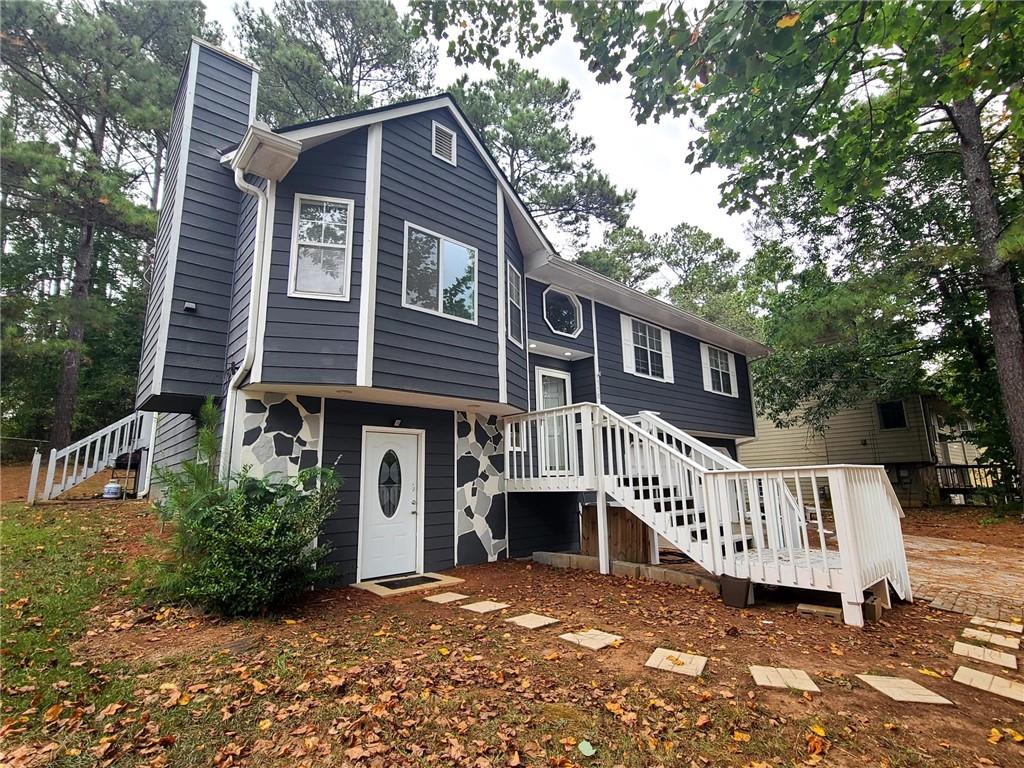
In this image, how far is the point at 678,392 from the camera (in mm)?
12398

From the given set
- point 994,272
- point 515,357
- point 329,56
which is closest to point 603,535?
point 515,357

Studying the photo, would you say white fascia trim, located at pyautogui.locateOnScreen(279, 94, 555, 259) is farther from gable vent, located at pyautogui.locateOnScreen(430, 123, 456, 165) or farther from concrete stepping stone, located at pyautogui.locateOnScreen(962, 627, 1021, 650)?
concrete stepping stone, located at pyautogui.locateOnScreen(962, 627, 1021, 650)

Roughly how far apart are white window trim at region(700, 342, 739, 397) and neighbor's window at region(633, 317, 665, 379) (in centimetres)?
191

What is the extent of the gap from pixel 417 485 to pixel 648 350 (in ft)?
22.7

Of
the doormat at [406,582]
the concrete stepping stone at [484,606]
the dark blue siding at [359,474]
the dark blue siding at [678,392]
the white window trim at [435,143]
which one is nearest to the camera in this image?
the concrete stepping stone at [484,606]

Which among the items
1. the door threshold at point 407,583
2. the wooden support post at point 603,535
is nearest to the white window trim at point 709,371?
the wooden support post at point 603,535

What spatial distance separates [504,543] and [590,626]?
3730 mm

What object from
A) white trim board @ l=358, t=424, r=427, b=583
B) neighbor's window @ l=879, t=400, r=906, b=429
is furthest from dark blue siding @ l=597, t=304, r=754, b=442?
neighbor's window @ l=879, t=400, r=906, b=429

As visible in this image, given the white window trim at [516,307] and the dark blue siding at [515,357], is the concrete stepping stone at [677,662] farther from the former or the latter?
the white window trim at [516,307]

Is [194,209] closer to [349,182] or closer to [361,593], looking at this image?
[349,182]

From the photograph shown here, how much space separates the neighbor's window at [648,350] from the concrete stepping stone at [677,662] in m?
8.15

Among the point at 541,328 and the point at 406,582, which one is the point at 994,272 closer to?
the point at 541,328

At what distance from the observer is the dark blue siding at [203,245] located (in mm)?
6520

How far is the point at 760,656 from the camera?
144 inches
